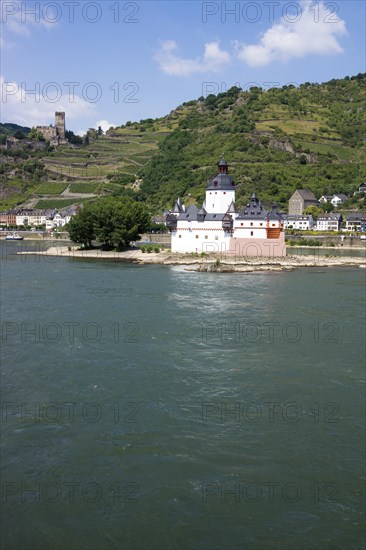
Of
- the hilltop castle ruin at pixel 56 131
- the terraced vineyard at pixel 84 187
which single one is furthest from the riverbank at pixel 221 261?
the hilltop castle ruin at pixel 56 131

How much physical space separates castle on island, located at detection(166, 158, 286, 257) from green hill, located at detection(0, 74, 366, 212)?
27.0 m

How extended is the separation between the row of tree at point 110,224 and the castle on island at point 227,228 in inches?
240

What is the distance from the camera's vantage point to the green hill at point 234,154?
275 feet

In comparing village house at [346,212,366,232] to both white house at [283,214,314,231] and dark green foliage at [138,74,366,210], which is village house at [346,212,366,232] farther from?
dark green foliage at [138,74,366,210]

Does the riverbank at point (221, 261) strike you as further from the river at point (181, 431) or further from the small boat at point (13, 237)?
the small boat at point (13, 237)

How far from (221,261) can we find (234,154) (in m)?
49.9

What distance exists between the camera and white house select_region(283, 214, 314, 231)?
75.3 m

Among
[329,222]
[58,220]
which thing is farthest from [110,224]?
[58,220]

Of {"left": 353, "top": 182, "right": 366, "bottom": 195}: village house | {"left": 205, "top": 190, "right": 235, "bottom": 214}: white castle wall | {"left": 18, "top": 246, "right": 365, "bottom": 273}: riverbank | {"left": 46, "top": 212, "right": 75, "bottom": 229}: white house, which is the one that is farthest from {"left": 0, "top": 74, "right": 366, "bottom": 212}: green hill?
{"left": 18, "top": 246, "right": 365, "bottom": 273}: riverbank

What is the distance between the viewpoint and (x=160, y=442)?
10062mm

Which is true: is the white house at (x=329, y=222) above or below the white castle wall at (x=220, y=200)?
below

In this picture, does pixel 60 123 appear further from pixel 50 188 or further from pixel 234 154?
pixel 234 154

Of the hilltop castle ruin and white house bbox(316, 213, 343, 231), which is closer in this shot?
white house bbox(316, 213, 343, 231)

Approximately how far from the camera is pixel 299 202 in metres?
76.8
